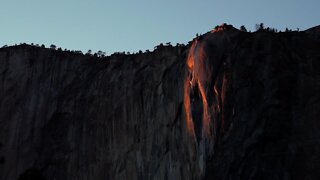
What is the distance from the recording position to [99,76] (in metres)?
63.8

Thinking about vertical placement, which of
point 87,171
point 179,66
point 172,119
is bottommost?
point 87,171

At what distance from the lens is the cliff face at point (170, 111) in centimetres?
Result: 4009

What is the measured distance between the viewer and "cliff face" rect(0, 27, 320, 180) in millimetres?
40094

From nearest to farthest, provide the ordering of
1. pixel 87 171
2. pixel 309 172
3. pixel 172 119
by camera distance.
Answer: pixel 309 172 → pixel 172 119 → pixel 87 171

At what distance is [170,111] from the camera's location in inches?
2078

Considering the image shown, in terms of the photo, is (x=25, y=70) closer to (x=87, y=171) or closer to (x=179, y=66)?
(x=87, y=171)

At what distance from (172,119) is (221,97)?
9.86 metres

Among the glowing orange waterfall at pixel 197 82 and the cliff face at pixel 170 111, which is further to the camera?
the glowing orange waterfall at pixel 197 82

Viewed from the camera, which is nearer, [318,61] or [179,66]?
[318,61]

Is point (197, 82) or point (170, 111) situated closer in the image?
point (197, 82)

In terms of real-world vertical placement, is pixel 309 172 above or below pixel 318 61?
below

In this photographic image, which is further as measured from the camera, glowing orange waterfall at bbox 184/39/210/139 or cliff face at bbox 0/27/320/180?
glowing orange waterfall at bbox 184/39/210/139

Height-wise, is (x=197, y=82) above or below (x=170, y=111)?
above

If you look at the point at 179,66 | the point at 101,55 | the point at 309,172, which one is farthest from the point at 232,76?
the point at 101,55
